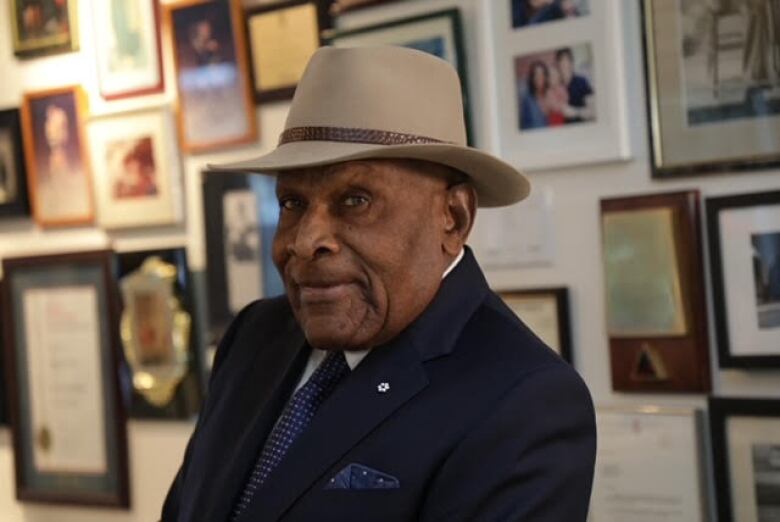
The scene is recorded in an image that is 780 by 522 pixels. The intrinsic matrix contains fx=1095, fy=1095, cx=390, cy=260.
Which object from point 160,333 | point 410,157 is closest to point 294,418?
point 410,157

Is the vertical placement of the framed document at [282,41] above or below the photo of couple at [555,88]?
above

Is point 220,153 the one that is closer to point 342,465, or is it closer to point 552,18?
point 552,18

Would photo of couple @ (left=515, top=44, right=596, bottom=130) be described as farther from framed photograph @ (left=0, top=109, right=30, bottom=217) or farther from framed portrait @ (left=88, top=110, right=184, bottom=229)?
framed photograph @ (left=0, top=109, right=30, bottom=217)

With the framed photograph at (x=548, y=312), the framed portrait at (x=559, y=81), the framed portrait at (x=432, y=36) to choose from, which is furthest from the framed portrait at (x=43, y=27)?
the framed photograph at (x=548, y=312)

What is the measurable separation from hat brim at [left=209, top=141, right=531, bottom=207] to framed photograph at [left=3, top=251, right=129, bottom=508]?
112 cm

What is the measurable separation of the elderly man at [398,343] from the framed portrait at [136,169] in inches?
38.0

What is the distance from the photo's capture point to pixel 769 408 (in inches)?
54.6

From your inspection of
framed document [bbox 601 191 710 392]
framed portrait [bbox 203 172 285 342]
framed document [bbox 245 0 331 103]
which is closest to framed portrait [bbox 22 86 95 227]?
framed portrait [bbox 203 172 285 342]

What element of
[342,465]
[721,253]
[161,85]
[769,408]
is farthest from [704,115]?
[161,85]

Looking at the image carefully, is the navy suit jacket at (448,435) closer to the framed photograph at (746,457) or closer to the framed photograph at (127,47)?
the framed photograph at (746,457)

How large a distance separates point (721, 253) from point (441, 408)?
59 centimetres

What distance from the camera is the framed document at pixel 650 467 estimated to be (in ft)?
4.75

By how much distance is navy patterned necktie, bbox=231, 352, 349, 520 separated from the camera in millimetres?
1085

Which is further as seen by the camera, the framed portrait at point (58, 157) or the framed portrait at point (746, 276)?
the framed portrait at point (58, 157)
